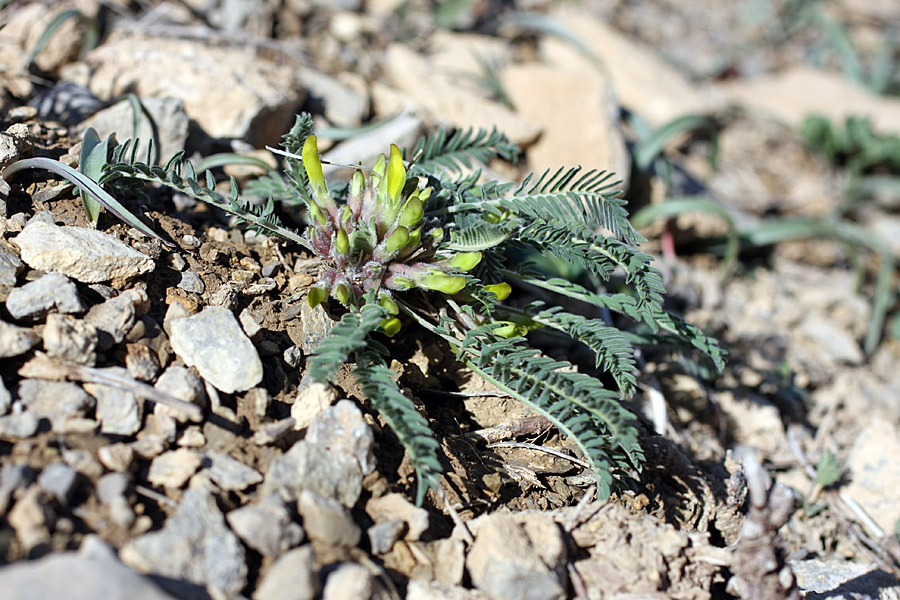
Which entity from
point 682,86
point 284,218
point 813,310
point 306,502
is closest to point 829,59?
point 682,86

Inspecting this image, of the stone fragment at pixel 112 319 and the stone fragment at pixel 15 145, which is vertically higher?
the stone fragment at pixel 15 145

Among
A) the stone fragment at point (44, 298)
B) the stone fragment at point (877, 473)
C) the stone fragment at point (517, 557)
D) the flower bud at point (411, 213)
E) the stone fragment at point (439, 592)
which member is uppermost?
the flower bud at point (411, 213)

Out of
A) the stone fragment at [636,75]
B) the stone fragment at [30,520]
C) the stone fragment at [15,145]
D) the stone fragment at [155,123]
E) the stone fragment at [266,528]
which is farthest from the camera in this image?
the stone fragment at [636,75]

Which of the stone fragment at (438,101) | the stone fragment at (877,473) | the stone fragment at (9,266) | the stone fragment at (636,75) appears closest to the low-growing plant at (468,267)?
the stone fragment at (9,266)

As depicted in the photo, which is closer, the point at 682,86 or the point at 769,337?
the point at 769,337

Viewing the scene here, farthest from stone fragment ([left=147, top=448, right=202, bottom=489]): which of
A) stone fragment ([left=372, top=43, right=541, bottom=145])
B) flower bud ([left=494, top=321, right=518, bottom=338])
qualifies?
stone fragment ([left=372, top=43, right=541, bottom=145])

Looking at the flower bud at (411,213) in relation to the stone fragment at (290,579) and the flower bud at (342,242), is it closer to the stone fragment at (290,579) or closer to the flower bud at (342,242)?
the flower bud at (342,242)

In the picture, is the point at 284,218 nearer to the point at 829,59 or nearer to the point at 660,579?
the point at 660,579
